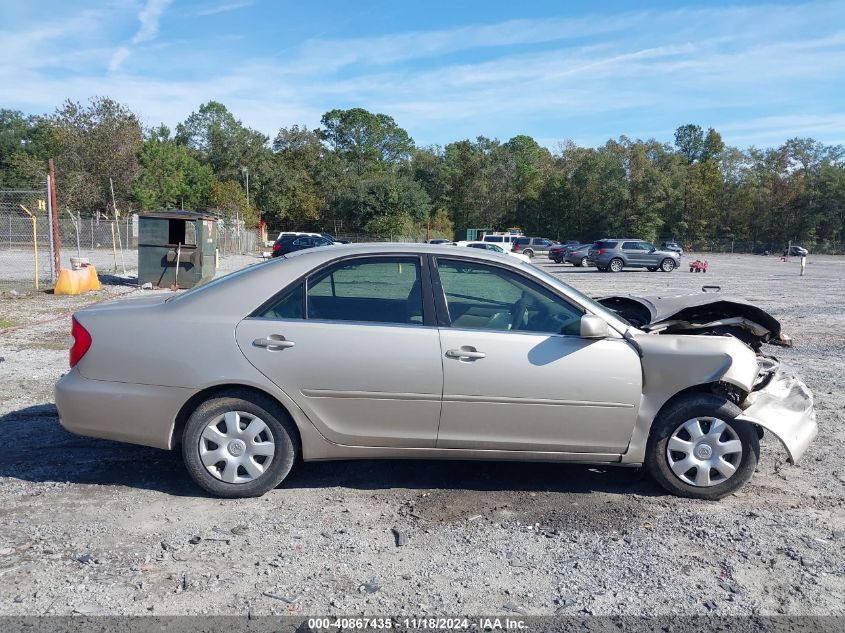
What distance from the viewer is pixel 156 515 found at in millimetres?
4137

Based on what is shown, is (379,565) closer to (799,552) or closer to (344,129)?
(799,552)

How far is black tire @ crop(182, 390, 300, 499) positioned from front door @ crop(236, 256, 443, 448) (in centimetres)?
18

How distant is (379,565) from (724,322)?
3.18 m

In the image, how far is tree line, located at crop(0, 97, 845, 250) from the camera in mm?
67562

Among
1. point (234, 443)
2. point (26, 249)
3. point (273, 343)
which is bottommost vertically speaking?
point (26, 249)

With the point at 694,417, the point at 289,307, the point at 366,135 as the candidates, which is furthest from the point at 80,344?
the point at 366,135

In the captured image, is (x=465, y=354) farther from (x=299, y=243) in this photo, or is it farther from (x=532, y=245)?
(x=532, y=245)

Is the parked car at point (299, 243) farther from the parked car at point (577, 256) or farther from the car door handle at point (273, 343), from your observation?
the car door handle at point (273, 343)

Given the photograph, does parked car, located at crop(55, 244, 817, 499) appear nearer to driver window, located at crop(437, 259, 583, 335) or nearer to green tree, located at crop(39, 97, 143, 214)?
driver window, located at crop(437, 259, 583, 335)

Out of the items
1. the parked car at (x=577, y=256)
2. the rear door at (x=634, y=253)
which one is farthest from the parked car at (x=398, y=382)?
the parked car at (x=577, y=256)

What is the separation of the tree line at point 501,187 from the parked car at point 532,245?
1124 centimetres

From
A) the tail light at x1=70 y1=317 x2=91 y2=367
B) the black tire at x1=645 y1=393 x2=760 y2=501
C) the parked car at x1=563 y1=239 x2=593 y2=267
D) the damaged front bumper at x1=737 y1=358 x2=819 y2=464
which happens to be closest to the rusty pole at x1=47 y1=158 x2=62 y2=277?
the tail light at x1=70 y1=317 x2=91 y2=367

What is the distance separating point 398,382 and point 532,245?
53.0m

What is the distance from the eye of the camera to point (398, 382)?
14.0ft
